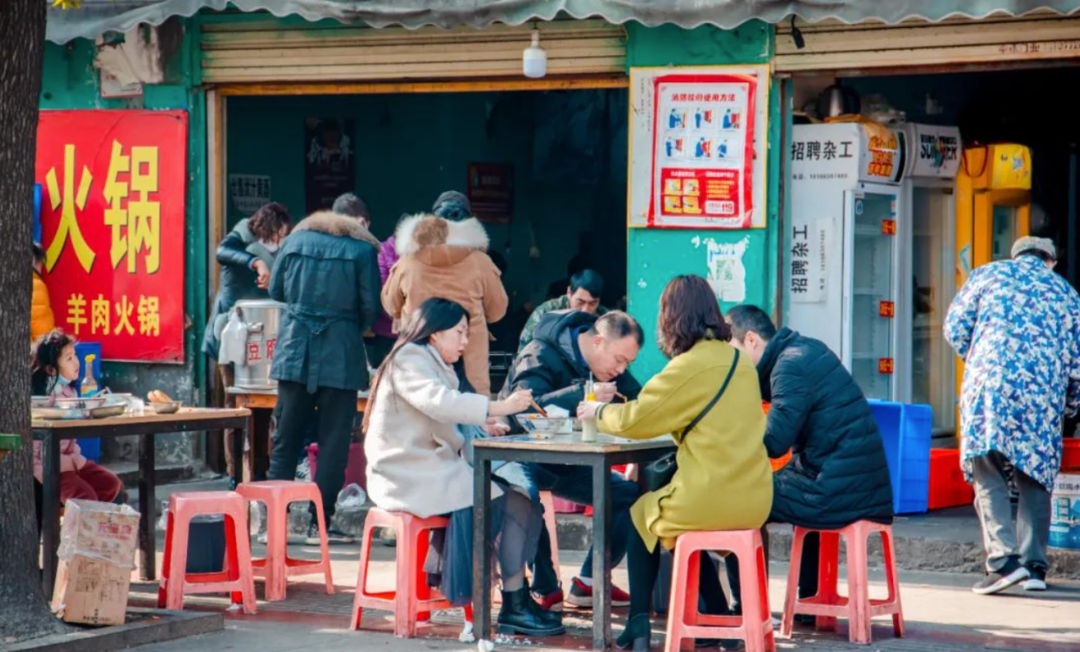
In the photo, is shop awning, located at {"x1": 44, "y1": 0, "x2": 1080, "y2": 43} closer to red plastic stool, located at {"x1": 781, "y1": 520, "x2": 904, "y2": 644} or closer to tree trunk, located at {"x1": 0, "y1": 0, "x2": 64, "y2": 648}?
red plastic stool, located at {"x1": 781, "y1": 520, "x2": 904, "y2": 644}

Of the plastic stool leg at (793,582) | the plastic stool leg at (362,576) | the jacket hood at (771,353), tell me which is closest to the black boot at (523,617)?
the plastic stool leg at (362,576)

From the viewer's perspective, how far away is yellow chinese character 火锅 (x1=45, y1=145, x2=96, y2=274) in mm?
12055

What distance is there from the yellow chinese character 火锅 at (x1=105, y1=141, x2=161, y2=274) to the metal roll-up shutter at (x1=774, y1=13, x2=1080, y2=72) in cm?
442

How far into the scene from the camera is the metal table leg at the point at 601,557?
23.2 ft

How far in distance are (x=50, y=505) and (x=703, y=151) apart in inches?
176

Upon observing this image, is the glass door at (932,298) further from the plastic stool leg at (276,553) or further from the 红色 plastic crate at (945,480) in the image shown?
the plastic stool leg at (276,553)

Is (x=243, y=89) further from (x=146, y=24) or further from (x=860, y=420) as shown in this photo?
(x=860, y=420)

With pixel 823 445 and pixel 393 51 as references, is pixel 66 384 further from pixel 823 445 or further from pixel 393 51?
pixel 823 445

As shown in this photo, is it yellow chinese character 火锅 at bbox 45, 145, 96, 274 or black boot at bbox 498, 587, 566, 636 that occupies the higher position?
yellow chinese character 火锅 at bbox 45, 145, 96, 274

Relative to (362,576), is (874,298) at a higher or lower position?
higher

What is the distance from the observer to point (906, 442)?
377 inches

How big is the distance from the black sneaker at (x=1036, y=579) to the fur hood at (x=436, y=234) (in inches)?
141

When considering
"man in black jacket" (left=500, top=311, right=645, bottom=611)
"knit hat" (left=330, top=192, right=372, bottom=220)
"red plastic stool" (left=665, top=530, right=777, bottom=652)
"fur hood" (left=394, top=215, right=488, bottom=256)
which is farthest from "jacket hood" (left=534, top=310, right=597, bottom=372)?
"knit hat" (left=330, top=192, right=372, bottom=220)

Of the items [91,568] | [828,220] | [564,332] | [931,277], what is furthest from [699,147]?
[91,568]
